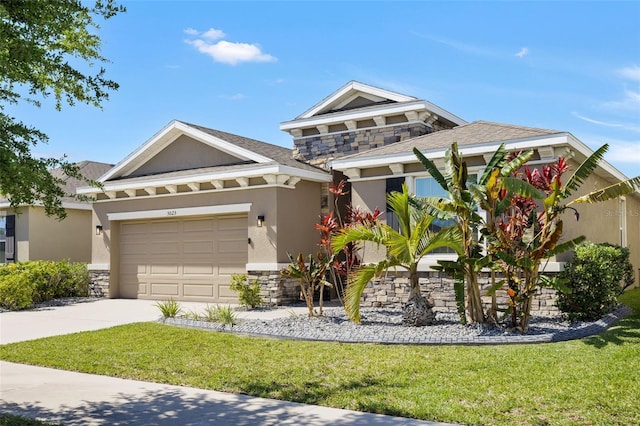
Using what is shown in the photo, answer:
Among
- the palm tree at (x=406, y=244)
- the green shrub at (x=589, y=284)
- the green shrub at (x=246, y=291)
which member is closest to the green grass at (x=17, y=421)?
the palm tree at (x=406, y=244)

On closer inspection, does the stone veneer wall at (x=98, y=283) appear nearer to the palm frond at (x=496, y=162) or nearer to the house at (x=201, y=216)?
the house at (x=201, y=216)

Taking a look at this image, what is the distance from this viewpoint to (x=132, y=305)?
16.9 meters

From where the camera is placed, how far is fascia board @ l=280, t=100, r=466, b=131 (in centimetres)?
1708

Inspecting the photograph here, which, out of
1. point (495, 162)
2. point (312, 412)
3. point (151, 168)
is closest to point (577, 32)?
point (495, 162)

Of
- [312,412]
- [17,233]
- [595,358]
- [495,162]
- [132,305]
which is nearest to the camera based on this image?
[312,412]

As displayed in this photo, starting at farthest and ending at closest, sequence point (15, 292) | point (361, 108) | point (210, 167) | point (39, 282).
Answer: point (361, 108) < point (39, 282) < point (210, 167) < point (15, 292)

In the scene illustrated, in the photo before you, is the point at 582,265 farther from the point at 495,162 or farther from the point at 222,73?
the point at 222,73

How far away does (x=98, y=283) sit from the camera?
19328mm

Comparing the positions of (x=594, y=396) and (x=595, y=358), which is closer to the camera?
(x=594, y=396)

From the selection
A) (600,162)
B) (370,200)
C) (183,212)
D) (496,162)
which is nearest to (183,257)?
(183,212)

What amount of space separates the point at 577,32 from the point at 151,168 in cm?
1236

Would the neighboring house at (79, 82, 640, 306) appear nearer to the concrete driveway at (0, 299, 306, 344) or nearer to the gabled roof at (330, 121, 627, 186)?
the gabled roof at (330, 121, 627, 186)

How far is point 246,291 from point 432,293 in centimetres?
442

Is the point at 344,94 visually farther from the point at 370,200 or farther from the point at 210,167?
the point at 370,200
